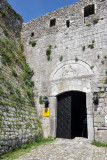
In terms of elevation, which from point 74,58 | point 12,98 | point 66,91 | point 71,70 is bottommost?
point 12,98

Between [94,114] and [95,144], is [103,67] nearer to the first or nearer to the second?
[94,114]

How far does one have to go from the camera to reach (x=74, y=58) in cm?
774

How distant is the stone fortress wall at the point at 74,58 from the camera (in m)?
6.71

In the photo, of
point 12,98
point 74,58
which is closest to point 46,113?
point 12,98

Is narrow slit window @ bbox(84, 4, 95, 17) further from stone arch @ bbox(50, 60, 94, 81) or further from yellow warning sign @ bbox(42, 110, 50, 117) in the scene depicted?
yellow warning sign @ bbox(42, 110, 50, 117)

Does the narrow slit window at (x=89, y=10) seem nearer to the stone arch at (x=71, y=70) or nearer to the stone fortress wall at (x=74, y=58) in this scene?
the stone fortress wall at (x=74, y=58)

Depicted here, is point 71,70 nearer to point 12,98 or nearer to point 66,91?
point 66,91

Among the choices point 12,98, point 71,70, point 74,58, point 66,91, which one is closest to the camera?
point 12,98

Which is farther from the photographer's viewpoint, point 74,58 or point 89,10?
point 89,10

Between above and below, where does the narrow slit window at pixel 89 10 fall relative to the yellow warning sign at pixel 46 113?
above

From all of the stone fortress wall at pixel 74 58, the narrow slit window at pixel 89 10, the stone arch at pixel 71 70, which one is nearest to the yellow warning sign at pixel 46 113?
the stone fortress wall at pixel 74 58

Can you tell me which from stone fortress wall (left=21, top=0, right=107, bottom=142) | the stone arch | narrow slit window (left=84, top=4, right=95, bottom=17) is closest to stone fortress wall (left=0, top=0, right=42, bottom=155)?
stone fortress wall (left=21, top=0, right=107, bottom=142)

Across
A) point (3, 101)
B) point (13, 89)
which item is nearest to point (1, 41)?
point (13, 89)

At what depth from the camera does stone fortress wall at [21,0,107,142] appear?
22.0ft
